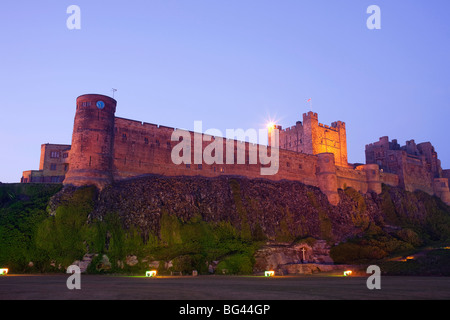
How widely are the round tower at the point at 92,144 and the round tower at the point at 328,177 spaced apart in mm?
28758

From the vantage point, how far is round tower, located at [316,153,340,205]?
5272 cm

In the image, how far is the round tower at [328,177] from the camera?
52719 mm

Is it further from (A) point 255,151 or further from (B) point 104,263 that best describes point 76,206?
(A) point 255,151

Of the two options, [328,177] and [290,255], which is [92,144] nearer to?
[290,255]

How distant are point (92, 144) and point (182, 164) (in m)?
9.89

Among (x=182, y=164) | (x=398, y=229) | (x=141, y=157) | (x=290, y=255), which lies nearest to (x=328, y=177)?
(x=398, y=229)

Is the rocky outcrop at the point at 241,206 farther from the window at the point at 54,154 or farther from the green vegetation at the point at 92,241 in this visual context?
the window at the point at 54,154

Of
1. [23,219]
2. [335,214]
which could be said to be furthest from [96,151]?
[335,214]

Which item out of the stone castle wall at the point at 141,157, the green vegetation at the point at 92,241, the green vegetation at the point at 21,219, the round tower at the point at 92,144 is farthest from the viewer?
the stone castle wall at the point at 141,157

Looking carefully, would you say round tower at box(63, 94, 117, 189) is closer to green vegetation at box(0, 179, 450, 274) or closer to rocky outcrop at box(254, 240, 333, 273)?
green vegetation at box(0, 179, 450, 274)

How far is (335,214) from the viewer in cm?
5025

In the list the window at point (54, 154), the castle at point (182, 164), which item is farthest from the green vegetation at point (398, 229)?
the window at point (54, 154)
